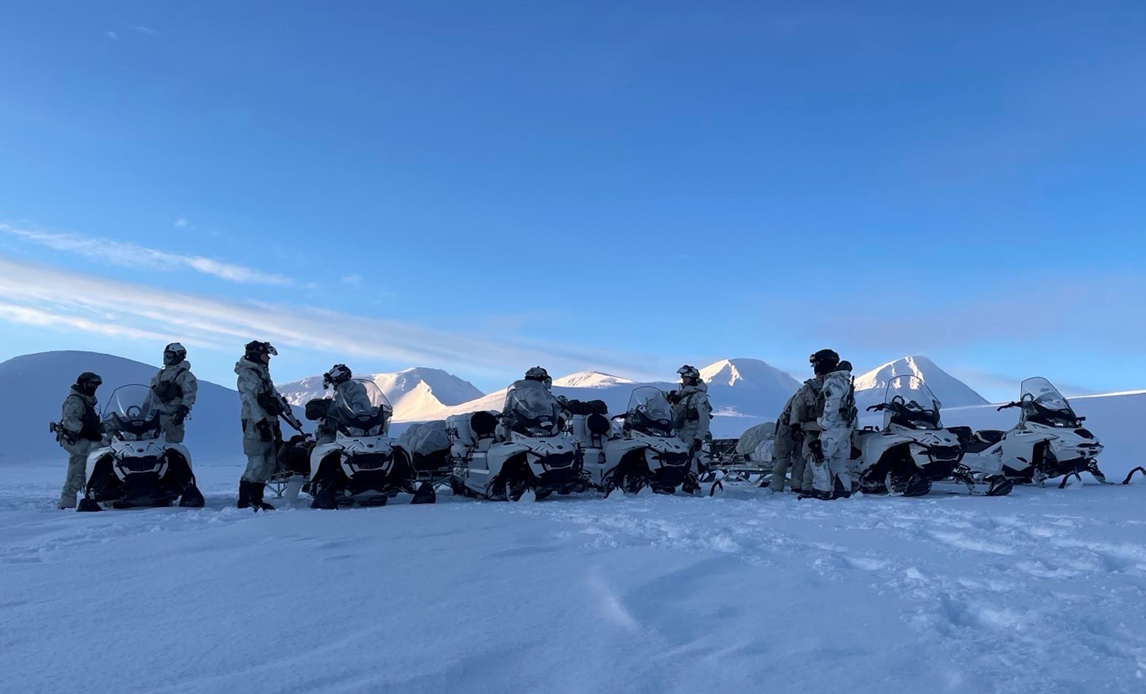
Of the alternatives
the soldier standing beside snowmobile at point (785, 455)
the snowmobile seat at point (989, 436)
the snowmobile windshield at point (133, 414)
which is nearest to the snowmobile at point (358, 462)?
the snowmobile windshield at point (133, 414)

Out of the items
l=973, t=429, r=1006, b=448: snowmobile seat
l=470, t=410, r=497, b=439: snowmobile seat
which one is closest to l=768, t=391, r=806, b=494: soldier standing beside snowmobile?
l=973, t=429, r=1006, b=448: snowmobile seat

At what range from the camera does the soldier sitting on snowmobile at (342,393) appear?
1039 cm

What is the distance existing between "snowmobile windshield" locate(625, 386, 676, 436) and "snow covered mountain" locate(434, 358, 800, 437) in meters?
48.4

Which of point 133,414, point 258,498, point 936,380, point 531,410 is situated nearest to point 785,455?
point 531,410

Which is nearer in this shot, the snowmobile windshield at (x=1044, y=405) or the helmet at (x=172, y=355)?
the helmet at (x=172, y=355)

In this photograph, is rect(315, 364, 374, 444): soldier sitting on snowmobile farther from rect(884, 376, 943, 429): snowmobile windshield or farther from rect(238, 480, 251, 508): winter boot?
rect(884, 376, 943, 429): snowmobile windshield

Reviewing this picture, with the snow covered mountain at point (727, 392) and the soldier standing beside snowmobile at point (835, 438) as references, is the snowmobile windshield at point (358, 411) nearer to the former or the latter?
the soldier standing beside snowmobile at point (835, 438)

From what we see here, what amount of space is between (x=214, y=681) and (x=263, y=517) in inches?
222

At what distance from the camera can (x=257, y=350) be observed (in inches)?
422

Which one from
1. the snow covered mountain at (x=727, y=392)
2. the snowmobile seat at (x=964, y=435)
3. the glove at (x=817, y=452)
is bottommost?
the glove at (x=817, y=452)

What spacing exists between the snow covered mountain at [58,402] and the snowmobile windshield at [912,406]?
33.2 metres

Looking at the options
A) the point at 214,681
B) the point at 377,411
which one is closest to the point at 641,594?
the point at 214,681

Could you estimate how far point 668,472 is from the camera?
11.6 meters

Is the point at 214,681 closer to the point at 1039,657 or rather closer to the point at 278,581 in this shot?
the point at 278,581
